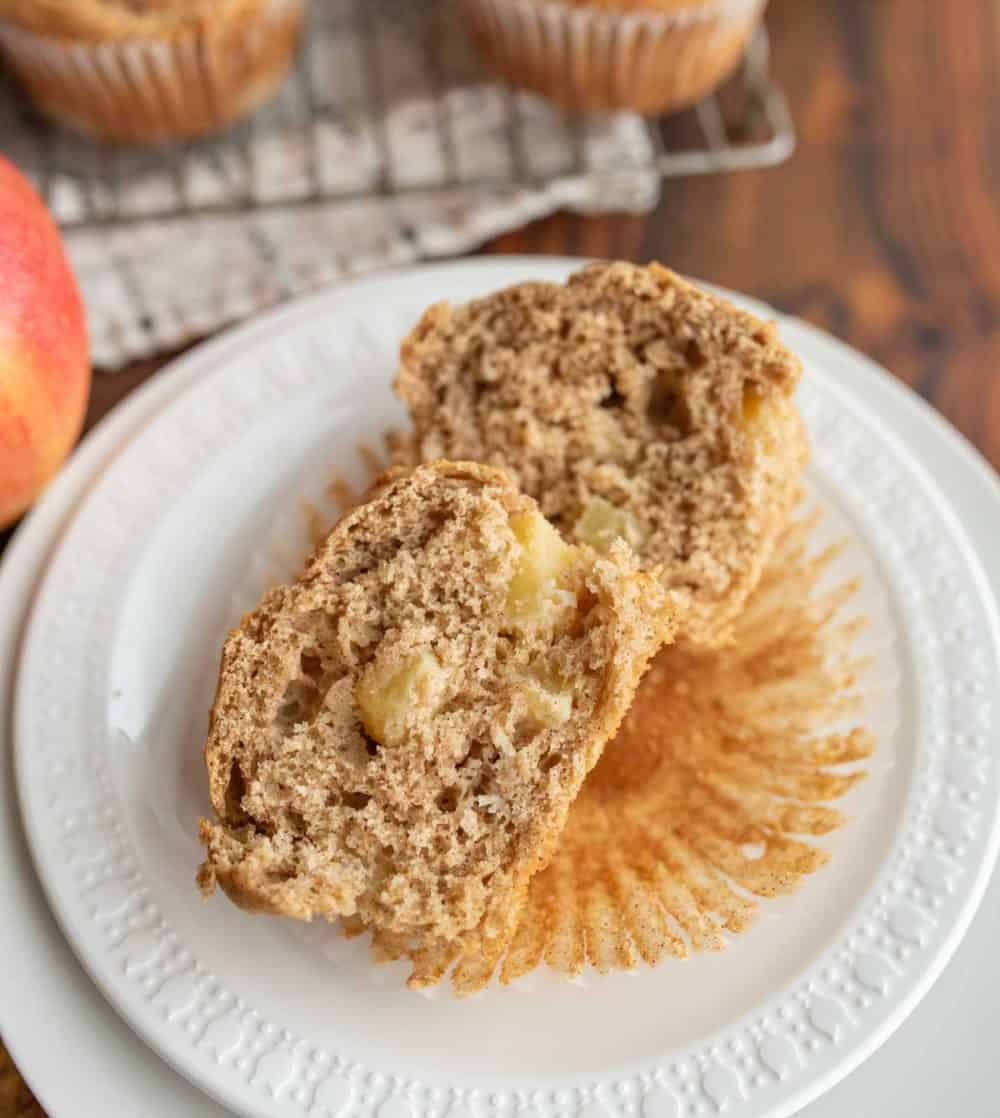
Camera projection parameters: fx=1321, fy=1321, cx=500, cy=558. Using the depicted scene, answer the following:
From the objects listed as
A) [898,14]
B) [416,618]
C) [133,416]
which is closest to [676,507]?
[416,618]

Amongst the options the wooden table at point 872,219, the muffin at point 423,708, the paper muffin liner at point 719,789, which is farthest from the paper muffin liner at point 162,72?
the paper muffin liner at point 719,789

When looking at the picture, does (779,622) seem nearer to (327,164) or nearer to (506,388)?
(506,388)

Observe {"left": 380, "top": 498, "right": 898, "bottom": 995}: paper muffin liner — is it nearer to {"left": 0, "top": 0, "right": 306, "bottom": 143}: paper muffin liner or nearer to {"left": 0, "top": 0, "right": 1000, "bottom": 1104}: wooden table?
{"left": 0, "top": 0, "right": 1000, "bottom": 1104}: wooden table

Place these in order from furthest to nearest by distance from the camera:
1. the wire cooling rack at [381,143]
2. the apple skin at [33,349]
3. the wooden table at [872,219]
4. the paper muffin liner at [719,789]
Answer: the wire cooling rack at [381,143] < the wooden table at [872,219] < the apple skin at [33,349] < the paper muffin liner at [719,789]

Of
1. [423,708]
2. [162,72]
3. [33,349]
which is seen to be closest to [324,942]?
[423,708]

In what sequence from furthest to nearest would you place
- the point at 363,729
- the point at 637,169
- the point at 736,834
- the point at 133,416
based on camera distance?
the point at 637,169
the point at 133,416
the point at 736,834
the point at 363,729

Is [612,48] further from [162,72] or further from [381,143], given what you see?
[162,72]

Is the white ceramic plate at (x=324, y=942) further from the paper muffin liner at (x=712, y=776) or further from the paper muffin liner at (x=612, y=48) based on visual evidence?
the paper muffin liner at (x=612, y=48)
